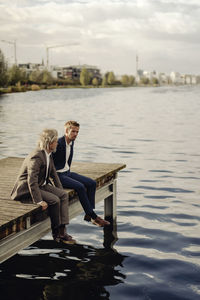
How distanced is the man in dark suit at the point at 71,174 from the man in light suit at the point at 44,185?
517 mm

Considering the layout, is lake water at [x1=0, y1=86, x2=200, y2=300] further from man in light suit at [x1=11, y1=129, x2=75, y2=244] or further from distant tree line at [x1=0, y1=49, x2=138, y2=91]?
distant tree line at [x1=0, y1=49, x2=138, y2=91]

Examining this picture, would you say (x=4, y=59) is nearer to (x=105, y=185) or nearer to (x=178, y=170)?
(x=178, y=170)

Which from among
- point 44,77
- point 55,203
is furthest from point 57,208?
point 44,77

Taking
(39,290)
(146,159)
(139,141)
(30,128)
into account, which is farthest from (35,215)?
(30,128)

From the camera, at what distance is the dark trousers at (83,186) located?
23.9 feet

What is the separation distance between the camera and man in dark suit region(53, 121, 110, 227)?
717cm

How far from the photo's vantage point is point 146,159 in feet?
55.9

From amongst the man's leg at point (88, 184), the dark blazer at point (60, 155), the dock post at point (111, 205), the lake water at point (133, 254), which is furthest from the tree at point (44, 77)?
the dark blazer at point (60, 155)

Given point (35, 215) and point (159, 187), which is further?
point (159, 187)

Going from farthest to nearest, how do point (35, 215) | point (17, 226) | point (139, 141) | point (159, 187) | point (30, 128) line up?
point (30, 128) → point (139, 141) → point (159, 187) → point (35, 215) → point (17, 226)

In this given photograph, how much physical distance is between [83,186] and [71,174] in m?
0.43

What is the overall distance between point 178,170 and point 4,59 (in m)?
71.1

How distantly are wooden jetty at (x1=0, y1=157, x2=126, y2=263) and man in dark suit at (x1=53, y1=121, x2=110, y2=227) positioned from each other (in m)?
0.16

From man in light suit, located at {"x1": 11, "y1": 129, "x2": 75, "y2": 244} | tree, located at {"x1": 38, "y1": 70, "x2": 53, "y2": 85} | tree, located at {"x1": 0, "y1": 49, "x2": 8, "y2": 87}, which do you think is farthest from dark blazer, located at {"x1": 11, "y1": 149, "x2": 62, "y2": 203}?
tree, located at {"x1": 38, "y1": 70, "x2": 53, "y2": 85}
